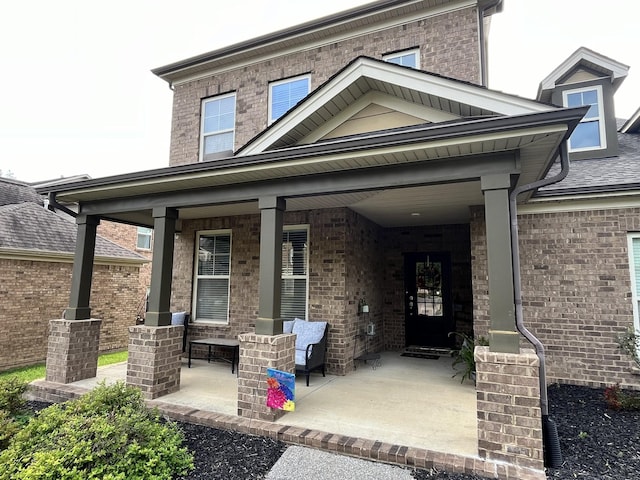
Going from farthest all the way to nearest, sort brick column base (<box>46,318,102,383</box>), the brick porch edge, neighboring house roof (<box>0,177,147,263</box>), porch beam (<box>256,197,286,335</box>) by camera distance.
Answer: neighboring house roof (<box>0,177,147,263</box>)
brick column base (<box>46,318,102,383</box>)
porch beam (<box>256,197,286,335</box>)
the brick porch edge

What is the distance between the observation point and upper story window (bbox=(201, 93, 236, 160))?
8.28 meters

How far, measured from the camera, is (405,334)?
28.1 feet

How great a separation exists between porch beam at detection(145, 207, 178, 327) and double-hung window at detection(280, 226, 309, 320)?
226 centimetres

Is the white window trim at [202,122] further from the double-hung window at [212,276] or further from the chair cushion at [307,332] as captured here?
the chair cushion at [307,332]

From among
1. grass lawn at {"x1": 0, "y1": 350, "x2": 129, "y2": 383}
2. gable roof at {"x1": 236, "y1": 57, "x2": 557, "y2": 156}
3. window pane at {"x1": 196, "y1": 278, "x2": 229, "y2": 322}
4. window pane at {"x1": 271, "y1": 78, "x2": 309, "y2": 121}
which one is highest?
window pane at {"x1": 271, "y1": 78, "x2": 309, "y2": 121}

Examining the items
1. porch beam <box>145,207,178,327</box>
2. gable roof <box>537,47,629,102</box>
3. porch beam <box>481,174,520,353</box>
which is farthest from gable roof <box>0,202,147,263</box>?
gable roof <box>537,47,629,102</box>

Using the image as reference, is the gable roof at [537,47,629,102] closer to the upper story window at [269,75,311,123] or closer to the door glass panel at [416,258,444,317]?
the door glass panel at [416,258,444,317]

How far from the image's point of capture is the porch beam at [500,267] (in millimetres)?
3348

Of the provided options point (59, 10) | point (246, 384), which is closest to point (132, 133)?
point (59, 10)

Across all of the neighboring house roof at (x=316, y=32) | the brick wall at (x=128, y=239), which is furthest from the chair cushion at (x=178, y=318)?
the brick wall at (x=128, y=239)

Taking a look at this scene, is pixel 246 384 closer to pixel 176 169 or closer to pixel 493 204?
pixel 176 169

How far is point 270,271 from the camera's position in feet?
14.7

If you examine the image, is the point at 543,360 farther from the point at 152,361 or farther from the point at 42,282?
the point at 42,282

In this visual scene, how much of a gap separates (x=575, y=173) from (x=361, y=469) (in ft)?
20.2
